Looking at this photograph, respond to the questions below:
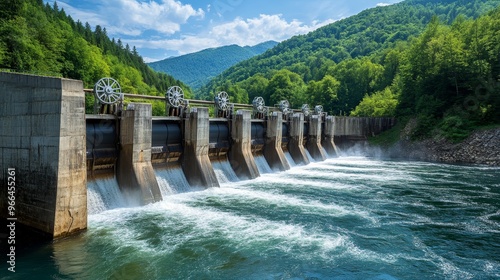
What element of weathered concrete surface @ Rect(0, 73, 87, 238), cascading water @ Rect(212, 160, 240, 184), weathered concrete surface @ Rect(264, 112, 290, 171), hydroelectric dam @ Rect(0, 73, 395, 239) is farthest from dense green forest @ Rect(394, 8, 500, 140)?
weathered concrete surface @ Rect(0, 73, 87, 238)

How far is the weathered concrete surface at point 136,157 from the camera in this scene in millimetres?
17062

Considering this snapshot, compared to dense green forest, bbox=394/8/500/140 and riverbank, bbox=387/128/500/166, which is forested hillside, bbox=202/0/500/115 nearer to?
dense green forest, bbox=394/8/500/140

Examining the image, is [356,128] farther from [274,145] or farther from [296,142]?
[274,145]

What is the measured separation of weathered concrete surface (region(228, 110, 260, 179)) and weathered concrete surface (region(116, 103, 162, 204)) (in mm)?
8810

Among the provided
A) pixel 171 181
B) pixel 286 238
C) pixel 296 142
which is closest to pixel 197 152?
pixel 171 181

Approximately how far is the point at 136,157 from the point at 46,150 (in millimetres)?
5280

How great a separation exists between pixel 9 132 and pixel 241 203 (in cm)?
1049

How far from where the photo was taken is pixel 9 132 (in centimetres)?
1329

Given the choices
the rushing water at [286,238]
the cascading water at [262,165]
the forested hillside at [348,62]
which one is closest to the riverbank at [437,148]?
the forested hillside at [348,62]

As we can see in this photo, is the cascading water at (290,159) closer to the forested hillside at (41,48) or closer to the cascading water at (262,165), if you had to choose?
the cascading water at (262,165)

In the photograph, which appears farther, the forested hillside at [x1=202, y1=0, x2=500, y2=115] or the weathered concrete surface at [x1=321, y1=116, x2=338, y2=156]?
the forested hillside at [x1=202, y1=0, x2=500, y2=115]

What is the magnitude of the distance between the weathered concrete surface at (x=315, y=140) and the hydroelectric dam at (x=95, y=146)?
370 inches

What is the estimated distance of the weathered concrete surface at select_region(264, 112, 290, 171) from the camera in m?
30.5

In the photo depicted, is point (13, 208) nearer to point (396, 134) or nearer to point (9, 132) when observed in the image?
point (9, 132)
